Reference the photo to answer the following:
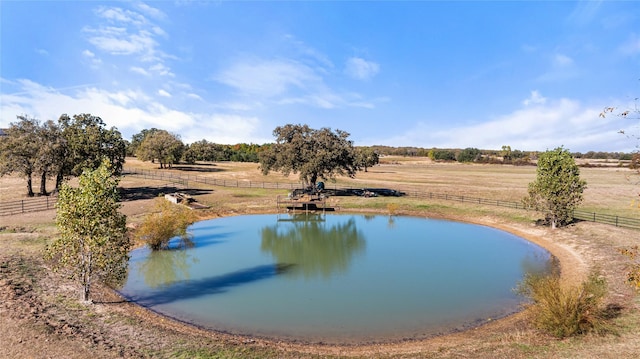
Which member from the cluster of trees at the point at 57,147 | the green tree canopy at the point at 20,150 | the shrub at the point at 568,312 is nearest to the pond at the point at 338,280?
the shrub at the point at 568,312

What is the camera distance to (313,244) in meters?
36.8

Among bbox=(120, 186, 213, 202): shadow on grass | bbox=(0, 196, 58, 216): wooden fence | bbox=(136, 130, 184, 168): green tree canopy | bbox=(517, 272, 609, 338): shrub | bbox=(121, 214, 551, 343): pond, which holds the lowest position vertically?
bbox=(121, 214, 551, 343): pond

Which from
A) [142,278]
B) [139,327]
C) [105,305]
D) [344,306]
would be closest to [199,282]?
[142,278]

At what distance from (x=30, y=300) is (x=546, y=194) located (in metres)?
38.6

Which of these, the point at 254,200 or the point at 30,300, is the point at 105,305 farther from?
the point at 254,200

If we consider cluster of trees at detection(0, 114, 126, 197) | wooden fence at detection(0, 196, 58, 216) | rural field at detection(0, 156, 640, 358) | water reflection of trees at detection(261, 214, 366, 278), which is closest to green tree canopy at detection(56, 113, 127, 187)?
cluster of trees at detection(0, 114, 126, 197)

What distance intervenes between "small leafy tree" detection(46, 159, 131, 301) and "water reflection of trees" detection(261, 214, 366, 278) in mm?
12176

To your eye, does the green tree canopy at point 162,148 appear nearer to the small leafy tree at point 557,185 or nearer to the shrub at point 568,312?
the small leafy tree at point 557,185

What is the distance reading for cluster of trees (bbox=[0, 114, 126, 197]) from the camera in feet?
157

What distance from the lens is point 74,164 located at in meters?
50.2

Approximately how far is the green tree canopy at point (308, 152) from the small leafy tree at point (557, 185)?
90.2 ft

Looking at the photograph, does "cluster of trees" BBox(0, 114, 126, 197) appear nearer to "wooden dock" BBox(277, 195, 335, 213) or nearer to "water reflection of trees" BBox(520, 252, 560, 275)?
"wooden dock" BBox(277, 195, 335, 213)

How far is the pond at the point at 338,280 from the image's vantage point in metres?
18.8

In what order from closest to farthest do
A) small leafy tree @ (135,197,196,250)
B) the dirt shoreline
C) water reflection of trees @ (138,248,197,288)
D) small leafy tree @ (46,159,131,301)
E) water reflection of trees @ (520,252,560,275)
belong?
the dirt shoreline
small leafy tree @ (46,159,131,301)
water reflection of trees @ (138,248,197,288)
water reflection of trees @ (520,252,560,275)
small leafy tree @ (135,197,196,250)
